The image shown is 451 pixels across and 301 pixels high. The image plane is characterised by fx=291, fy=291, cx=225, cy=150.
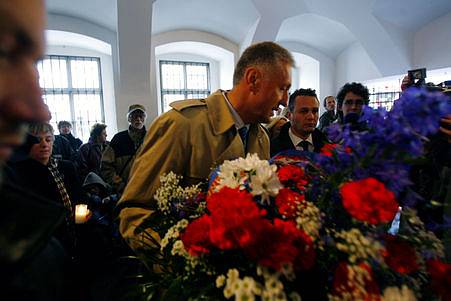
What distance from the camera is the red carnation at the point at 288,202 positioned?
0.60 m

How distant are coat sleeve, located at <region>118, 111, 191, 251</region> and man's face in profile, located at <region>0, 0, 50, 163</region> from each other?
67 centimetres

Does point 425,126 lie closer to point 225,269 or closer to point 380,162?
point 380,162

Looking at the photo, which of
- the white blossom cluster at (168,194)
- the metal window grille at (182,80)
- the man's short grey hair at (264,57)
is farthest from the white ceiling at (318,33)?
the white blossom cluster at (168,194)

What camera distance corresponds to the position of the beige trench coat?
3.37 ft

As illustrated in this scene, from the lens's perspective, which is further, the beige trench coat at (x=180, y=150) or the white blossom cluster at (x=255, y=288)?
the beige trench coat at (x=180, y=150)

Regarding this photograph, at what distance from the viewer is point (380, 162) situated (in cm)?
51

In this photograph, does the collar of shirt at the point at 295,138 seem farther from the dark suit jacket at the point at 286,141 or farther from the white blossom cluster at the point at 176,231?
the white blossom cluster at the point at 176,231

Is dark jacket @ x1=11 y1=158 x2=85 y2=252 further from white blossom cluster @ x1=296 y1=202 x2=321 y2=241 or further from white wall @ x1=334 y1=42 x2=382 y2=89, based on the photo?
white wall @ x1=334 y1=42 x2=382 y2=89

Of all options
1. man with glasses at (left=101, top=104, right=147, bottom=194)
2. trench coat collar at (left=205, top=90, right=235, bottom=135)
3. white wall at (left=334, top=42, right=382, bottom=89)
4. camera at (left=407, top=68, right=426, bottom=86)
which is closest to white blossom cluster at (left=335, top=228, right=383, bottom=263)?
trench coat collar at (left=205, top=90, right=235, bottom=135)

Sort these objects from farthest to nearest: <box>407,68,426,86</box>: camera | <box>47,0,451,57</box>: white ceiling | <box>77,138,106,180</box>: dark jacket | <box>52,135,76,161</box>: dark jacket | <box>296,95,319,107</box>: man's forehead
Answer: <box>47,0,451,57</box>: white ceiling → <box>52,135,76,161</box>: dark jacket → <box>77,138,106,180</box>: dark jacket → <box>296,95,319,107</box>: man's forehead → <box>407,68,426,86</box>: camera

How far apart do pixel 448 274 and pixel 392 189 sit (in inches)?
7.6

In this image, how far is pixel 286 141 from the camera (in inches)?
81.1

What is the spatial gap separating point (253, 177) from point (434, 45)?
→ 8492 millimetres

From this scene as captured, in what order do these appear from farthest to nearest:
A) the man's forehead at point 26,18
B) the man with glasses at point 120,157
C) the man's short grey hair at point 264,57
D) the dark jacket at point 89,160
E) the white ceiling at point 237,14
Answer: the white ceiling at point 237,14 < the dark jacket at point 89,160 < the man with glasses at point 120,157 < the man's short grey hair at point 264,57 < the man's forehead at point 26,18
